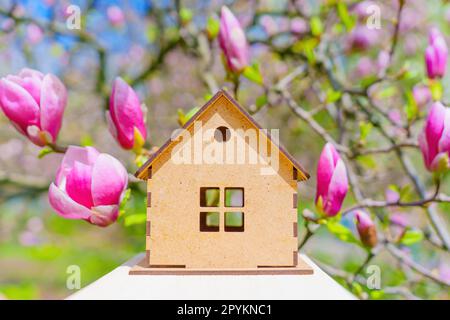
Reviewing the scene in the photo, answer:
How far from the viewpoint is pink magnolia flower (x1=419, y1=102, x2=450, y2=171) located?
801 mm

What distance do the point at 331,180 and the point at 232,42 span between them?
0.33 meters

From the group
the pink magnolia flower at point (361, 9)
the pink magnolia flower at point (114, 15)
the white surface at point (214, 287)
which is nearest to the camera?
the white surface at point (214, 287)

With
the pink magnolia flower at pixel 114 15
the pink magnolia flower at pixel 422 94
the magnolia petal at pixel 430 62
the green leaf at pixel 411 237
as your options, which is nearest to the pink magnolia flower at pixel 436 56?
the magnolia petal at pixel 430 62

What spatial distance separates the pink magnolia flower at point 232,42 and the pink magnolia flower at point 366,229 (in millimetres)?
347

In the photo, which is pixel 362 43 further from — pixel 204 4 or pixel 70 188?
pixel 70 188

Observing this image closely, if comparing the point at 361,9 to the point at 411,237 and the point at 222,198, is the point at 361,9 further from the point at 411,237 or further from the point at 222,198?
the point at 222,198

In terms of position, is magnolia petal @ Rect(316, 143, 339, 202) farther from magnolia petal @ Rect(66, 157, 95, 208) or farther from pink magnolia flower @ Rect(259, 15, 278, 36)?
pink magnolia flower @ Rect(259, 15, 278, 36)

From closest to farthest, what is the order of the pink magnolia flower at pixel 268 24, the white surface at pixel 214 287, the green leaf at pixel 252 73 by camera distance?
the white surface at pixel 214 287
the green leaf at pixel 252 73
the pink magnolia flower at pixel 268 24

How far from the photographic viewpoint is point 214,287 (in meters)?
0.66

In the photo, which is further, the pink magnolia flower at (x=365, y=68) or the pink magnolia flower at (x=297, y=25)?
the pink magnolia flower at (x=365, y=68)

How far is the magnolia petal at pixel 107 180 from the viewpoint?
0.71m

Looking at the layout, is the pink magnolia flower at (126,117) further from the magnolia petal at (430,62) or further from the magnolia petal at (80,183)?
the magnolia petal at (430,62)

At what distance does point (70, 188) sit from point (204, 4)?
1587 mm

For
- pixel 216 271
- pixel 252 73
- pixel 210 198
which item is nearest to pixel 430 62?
pixel 252 73
